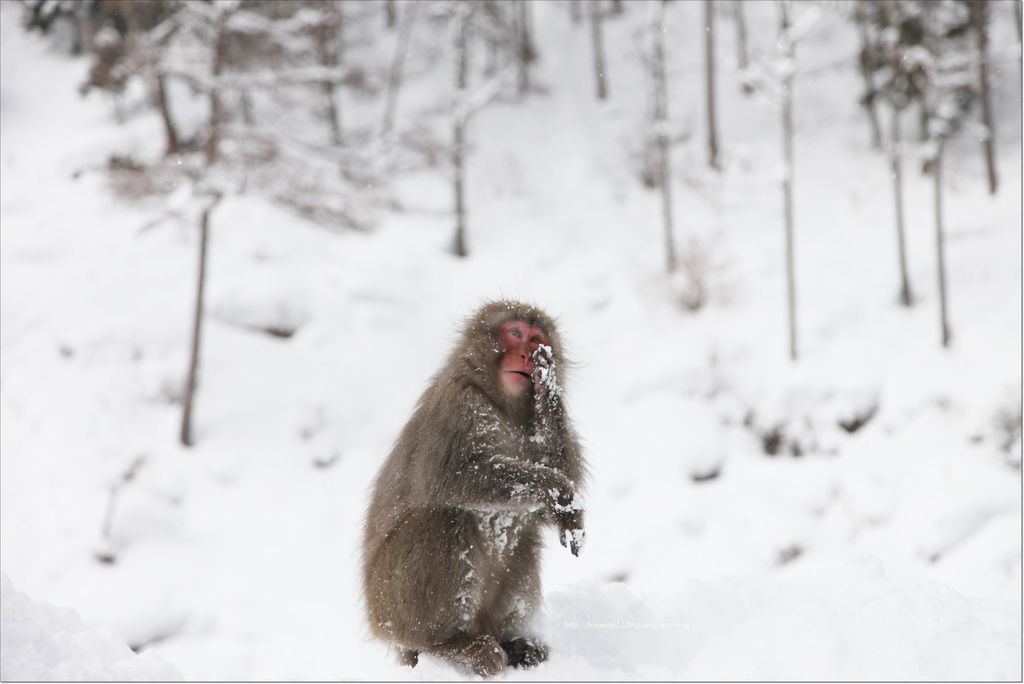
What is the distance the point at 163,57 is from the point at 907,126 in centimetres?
1693

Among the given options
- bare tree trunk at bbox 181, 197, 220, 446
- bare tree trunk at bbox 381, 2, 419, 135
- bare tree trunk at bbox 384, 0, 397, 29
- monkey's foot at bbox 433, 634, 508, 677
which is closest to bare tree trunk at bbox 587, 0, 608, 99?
bare tree trunk at bbox 381, 2, 419, 135

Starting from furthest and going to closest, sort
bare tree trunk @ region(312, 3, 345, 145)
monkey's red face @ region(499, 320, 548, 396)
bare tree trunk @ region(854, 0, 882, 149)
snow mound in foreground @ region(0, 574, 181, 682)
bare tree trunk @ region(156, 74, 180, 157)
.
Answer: bare tree trunk @ region(854, 0, 882, 149)
bare tree trunk @ region(312, 3, 345, 145)
bare tree trunk @ region(156, 74, 180, 157)
monkey's red face @ region(499, 320, 548, 396)
snow mound in foreground @ region(0, 574, 181, 682)

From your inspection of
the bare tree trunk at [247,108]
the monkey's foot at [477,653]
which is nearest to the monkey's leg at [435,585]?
the monkey's foot at [477,653]

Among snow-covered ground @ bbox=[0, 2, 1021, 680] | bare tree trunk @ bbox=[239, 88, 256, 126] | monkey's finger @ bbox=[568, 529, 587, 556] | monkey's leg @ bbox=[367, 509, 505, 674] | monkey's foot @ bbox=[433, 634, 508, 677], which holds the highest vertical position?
bare tree trunk @ bbox=[239, 88, 256, 126]

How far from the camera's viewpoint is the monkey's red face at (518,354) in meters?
2.90

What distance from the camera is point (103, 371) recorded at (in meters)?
5.02

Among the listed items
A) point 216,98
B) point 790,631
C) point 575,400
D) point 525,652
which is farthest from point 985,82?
point 525,652

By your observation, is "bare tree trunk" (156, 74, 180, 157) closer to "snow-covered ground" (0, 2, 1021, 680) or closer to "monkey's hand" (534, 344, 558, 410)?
"snow-covered ground" (0, 2, 1021, 680)

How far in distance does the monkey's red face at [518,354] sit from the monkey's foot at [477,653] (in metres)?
0.96

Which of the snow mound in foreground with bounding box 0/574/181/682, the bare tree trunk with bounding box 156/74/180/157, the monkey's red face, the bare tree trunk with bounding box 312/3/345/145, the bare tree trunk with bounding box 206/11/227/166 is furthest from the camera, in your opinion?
the bare tree trunk with bounding box 312/3/345/145

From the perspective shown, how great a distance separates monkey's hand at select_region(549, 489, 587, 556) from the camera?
9.71 ft

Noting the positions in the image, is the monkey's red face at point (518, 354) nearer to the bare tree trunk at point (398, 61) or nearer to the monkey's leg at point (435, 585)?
the monkey's leg at point (435, 585)

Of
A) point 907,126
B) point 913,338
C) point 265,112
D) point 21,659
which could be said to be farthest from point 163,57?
point 907,126

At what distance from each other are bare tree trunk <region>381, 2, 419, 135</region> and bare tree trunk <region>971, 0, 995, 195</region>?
11846mm
